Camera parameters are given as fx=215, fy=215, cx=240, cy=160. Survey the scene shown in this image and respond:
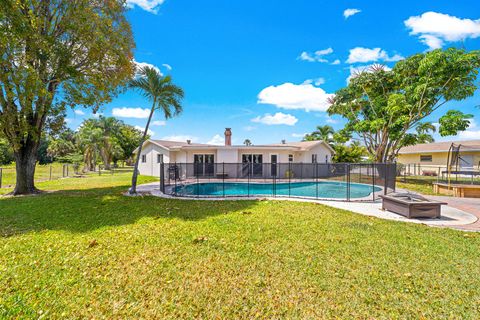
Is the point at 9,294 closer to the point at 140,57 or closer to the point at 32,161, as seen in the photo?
the point at 32,161

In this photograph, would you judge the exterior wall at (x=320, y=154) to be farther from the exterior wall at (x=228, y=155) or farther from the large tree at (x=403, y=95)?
the exterior wall at (x=228, y=155)

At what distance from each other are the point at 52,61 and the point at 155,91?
416cm

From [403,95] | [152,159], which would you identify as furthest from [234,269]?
[152,159]

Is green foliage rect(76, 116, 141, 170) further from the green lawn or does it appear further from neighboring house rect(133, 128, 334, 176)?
the green lawn

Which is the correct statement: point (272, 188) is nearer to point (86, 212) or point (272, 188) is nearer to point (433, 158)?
point (86, 212)

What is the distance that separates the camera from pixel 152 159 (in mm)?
22781

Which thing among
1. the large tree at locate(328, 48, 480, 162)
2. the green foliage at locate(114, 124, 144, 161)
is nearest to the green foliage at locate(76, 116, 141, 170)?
the green foliage at locate(114, 124, 144, 161)

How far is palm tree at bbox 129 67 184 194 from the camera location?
35.6ft

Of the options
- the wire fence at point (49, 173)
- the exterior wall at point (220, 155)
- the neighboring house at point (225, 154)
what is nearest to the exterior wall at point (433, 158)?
the exterior wall at point (220, 155)

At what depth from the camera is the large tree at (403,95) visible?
551 inches

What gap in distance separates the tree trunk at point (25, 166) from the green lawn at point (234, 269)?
6110 millimetres

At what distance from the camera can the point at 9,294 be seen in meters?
2.80

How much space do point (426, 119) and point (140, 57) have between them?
21.0 metres

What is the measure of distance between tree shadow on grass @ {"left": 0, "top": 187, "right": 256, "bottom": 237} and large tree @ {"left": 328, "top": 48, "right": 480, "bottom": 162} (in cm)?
1455
